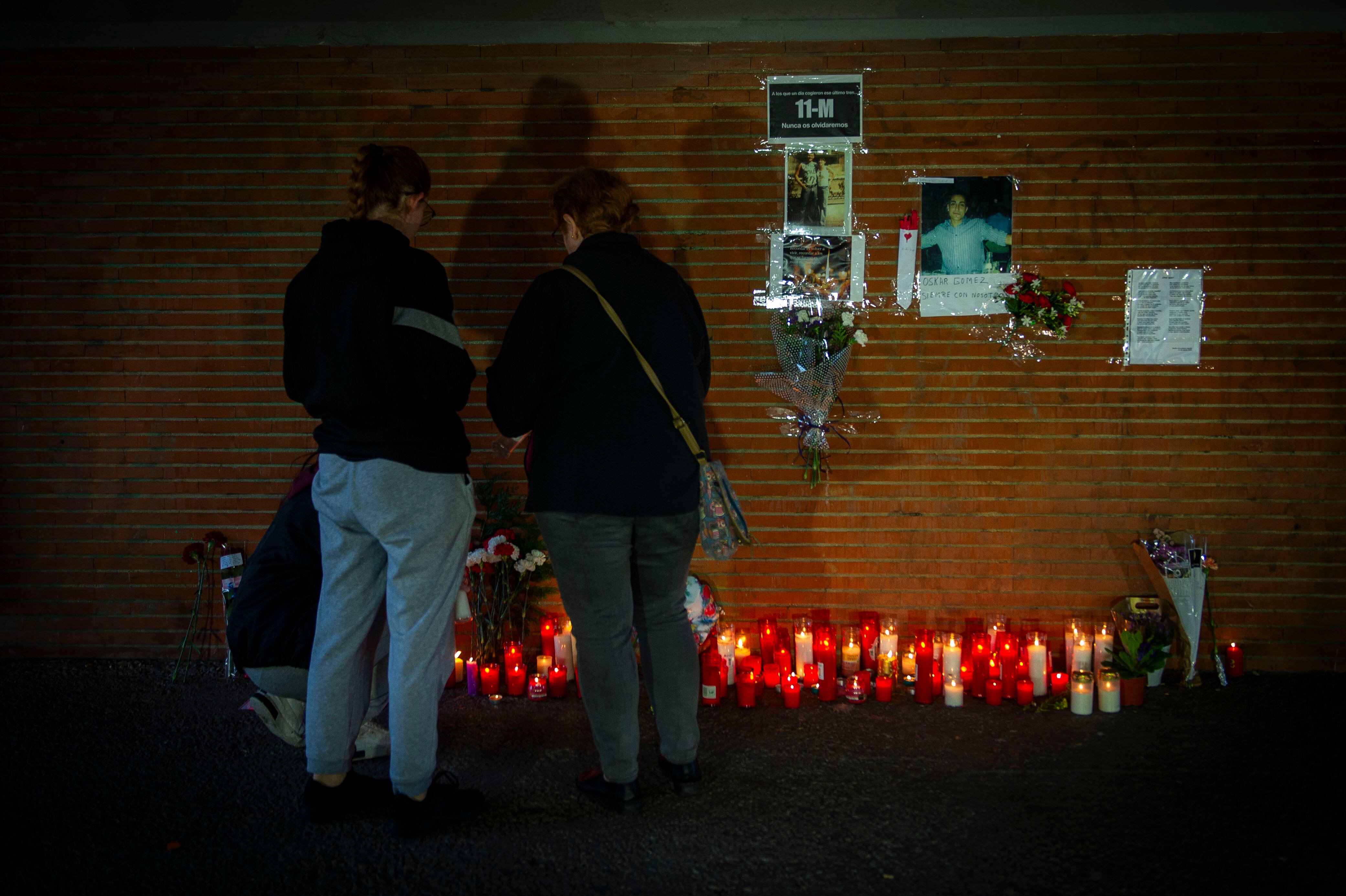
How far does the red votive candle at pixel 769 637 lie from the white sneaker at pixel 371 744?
6.30 ft

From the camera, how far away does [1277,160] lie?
173 inches

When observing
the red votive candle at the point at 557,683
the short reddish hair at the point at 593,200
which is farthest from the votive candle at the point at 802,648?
the short reddish hair at the point at 593,200

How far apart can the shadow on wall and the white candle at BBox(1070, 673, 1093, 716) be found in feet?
11.3

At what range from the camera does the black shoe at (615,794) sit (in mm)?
3090

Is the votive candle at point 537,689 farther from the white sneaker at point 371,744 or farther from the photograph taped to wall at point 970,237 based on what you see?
the photograph taped to wall at point 970,237

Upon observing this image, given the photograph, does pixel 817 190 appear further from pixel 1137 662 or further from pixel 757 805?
pixel 757 805

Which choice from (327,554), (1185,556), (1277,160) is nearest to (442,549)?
(327,554)

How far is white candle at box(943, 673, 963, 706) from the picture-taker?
407cm

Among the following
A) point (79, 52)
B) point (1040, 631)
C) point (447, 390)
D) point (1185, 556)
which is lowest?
point (1040, 631)

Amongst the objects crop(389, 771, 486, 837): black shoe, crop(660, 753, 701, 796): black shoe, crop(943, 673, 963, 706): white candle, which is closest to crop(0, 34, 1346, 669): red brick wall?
crop(943, 673, 963, 706): white candle

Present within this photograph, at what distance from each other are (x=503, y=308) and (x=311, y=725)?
8.06 ft

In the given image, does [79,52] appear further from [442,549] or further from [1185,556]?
[1185,556]

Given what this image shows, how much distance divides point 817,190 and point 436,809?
3.50 m

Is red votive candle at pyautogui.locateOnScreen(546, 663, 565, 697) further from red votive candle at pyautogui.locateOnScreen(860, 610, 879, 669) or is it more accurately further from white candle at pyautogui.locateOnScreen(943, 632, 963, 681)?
white candle at pyautogui.locateOnScreen(943, 632, 963, 681)
